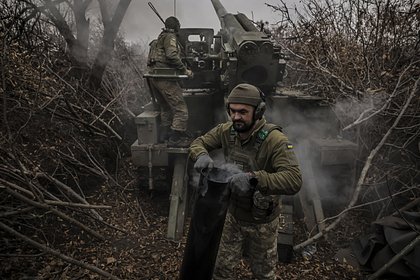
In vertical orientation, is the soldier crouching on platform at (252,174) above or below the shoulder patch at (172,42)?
below

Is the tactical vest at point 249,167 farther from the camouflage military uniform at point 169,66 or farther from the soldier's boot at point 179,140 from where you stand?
the camouflage military uniform at point 169,66

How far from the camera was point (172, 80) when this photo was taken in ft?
18.1

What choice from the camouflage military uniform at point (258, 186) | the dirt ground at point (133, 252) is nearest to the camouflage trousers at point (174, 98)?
the dirt ground at point (133, 252)

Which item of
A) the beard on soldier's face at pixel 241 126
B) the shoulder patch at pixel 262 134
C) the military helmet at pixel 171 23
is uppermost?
Answer: the military helmet at pixel 171 23

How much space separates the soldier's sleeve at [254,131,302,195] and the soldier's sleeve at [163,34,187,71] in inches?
115

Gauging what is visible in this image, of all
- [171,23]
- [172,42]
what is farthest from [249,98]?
[171,23]

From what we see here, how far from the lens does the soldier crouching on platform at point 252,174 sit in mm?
2691

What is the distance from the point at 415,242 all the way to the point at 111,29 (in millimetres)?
7873

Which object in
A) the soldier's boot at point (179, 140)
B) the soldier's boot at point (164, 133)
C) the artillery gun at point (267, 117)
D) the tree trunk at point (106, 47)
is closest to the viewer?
the artillery gun at point (267, 117)

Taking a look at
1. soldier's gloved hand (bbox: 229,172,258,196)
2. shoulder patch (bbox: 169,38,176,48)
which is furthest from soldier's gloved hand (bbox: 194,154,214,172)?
shoulder patch (bbox: 169,38,176,48)

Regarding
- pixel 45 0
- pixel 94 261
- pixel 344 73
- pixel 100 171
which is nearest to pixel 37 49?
pixel 45 0

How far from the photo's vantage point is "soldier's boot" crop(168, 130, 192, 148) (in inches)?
217

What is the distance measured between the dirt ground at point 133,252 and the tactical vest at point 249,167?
1622 mm

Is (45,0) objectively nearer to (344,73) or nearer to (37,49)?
(37,49)
